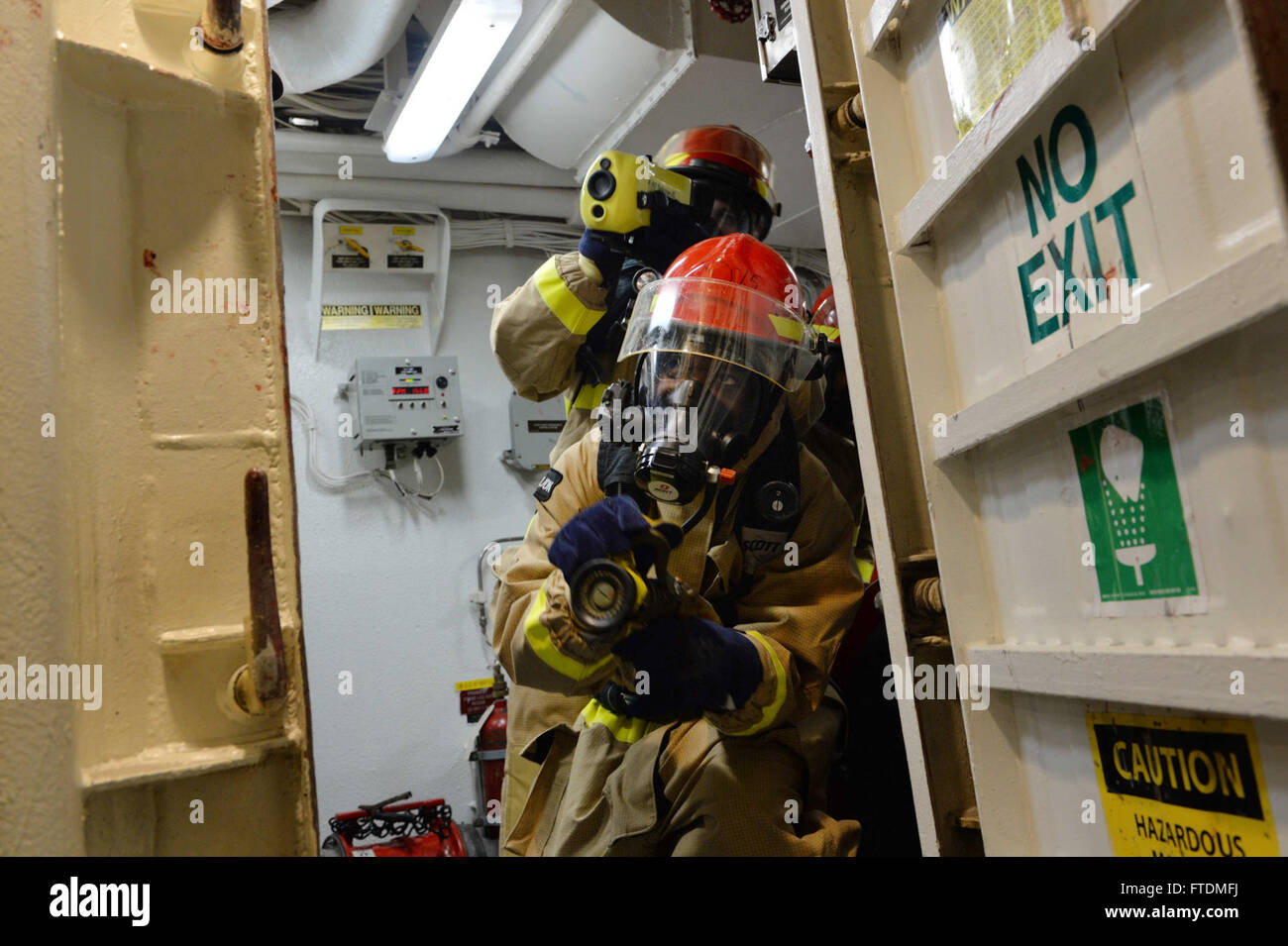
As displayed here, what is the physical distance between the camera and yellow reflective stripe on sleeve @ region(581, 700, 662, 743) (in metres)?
2.42

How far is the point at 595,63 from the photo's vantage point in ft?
12.7

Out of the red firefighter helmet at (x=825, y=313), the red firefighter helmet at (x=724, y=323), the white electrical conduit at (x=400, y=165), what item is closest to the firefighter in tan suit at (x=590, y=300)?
the red firefighter helmet at (x=825, y=313)

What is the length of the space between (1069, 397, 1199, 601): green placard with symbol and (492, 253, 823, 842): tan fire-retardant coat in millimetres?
1778

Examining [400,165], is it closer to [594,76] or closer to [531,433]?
[594,76]

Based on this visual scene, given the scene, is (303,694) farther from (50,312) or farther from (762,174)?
(762,174)

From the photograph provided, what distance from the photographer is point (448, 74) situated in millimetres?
3791

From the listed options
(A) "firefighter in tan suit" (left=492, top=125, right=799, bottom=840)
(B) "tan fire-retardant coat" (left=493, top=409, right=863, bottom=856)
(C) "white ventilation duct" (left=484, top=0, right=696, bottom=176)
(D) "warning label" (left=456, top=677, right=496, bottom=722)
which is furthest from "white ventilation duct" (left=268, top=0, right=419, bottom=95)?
(D) "warning label" (left=456, top=677, right=496, bottom=722)

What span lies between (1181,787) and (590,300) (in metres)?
2.18

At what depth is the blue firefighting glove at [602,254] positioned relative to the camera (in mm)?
2889

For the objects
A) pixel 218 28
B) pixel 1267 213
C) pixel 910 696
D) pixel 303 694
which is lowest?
pixel 910 696

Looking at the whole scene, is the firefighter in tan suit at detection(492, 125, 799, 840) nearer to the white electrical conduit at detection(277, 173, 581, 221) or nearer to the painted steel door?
the painted steel door

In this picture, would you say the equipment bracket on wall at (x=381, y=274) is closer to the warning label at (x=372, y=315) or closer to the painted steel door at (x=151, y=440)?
the warning label at (x=372, y=315)
